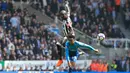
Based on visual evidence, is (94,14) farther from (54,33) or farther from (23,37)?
(23,37)

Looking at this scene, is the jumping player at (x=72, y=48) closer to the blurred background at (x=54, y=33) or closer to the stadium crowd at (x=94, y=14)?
the blurred background at (x=54, y=33)

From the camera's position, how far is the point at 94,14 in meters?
41.6

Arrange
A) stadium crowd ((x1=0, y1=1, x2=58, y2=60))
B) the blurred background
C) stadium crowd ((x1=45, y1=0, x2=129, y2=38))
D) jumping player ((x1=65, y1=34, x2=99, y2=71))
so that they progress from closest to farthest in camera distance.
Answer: jumping player ((x1=65, y1=34, x2=99, y2=71)) → the blurred background → stadium crowd ((x1=0, y1=1, x2=58, y2=60)) → stadium crowd ((x1=45, y1=0, x2=129, y2=38))

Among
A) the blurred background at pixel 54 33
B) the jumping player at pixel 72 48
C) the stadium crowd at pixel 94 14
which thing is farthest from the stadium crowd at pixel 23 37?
the jumping player at pixel 72 48

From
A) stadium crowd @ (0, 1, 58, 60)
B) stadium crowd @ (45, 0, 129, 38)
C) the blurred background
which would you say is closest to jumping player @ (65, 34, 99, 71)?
the blurred background

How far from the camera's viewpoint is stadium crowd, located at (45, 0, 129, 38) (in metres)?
40.7

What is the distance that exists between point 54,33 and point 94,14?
3.59 metres

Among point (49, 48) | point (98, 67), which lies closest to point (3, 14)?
point (49, 48)

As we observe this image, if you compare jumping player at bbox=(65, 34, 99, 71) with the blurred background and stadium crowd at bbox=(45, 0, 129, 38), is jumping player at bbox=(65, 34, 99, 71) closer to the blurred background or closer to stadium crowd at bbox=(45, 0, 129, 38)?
the blurred background

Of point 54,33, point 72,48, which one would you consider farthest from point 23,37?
point 72,48

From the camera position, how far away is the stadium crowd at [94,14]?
4066cm

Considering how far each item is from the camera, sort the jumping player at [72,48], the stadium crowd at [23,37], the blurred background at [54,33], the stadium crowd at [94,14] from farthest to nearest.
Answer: the stadium crowd at [94,14], the stadium crowd at [23,37], the blurred background at [54,33], the jumping player at [72,48]

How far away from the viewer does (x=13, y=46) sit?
36.7 meters

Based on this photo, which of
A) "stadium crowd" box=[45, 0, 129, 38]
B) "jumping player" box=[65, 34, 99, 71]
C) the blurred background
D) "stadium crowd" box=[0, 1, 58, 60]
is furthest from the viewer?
"stadium crowd" box=[45, 0, 129, 38]
